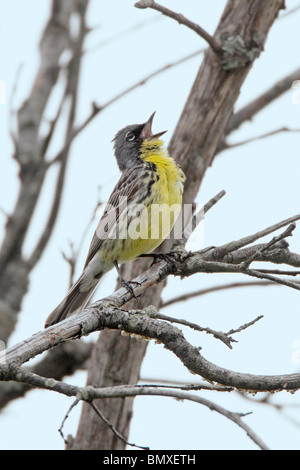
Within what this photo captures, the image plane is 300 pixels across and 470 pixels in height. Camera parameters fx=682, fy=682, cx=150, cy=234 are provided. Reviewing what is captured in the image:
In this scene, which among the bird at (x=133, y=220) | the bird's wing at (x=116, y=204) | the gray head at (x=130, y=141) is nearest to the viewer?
the bird at (x=133, y=220)

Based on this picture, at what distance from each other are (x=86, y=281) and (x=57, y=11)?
462 centimetres

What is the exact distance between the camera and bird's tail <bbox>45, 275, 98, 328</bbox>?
20.2ft

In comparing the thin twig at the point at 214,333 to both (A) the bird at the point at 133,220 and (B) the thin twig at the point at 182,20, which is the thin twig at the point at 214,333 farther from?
(B) the thin twig at the point at 182,20

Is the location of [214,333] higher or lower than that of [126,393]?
higher

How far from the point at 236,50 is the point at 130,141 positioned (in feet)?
6.25

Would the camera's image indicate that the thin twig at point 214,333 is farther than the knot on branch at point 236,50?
No

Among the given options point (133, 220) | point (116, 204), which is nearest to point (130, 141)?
point (116, 204)

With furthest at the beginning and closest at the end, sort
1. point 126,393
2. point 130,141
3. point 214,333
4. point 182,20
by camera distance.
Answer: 1. point 130,141
2. point 182,20
3. point 214,333
4. point 126,393

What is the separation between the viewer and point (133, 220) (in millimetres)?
6867

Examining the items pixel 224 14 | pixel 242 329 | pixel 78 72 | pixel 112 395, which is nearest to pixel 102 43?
pixel 78 72

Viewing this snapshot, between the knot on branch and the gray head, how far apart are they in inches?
57.8

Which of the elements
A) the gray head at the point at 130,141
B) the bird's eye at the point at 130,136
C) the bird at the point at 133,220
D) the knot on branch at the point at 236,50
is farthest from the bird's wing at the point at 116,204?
the knot on branch at the point at 236,50

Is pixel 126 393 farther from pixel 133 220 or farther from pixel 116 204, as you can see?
pixel 116 204

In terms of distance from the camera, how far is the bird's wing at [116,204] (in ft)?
23.4
